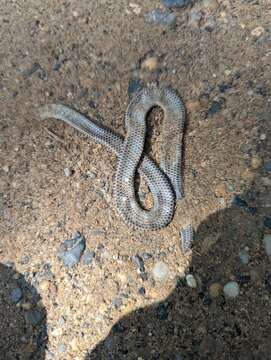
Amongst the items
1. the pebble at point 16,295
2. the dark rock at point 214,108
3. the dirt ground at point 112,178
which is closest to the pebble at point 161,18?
the dirt ground at point 112,178

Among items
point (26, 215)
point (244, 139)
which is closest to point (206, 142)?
point (244, 139)

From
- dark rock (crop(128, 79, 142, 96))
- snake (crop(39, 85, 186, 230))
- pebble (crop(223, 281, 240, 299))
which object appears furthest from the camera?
dark rock (crop(128, 79, 142, 96))

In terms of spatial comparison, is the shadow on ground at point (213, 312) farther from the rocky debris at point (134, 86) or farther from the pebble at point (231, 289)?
the rocky debris at point (134, 86)

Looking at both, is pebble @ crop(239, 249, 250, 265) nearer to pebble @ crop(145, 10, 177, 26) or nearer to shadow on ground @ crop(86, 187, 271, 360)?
shadow on ground @ crop(86, 187, 271, 360)

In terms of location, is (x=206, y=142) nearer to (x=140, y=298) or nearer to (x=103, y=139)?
(x=103, y=139)

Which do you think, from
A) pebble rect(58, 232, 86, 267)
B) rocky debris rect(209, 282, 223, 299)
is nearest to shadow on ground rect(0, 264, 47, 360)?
pebble rect(58, 232, 86, 267)
